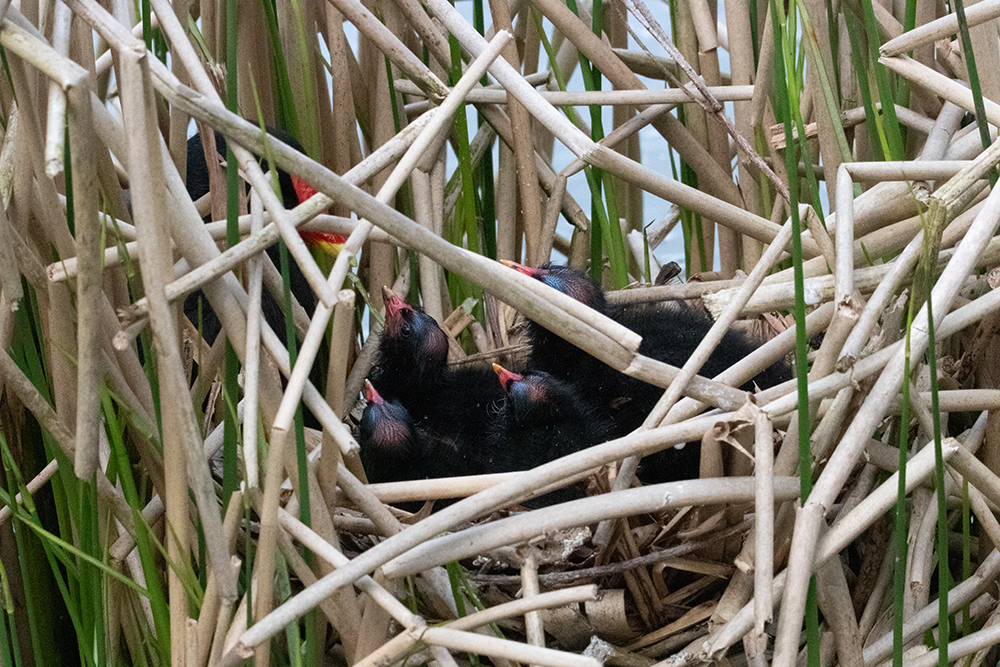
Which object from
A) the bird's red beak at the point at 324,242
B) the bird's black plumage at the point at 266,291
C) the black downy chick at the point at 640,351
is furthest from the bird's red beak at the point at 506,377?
the bird's red beak at the point at 324,242

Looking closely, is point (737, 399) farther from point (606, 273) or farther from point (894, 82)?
point (606, 273)

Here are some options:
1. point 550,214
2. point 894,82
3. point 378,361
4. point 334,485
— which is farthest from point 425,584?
point 894,82

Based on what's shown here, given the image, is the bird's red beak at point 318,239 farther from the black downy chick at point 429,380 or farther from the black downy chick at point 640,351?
the black downy chick at point 640,351

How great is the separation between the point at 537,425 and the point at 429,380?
0.19 meters

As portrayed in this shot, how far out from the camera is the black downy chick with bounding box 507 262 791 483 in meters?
1.05

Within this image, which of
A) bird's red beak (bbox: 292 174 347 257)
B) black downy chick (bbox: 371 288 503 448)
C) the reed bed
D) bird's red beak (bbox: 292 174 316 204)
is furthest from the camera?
bird's red beak (bbox: 292 174 316 204)

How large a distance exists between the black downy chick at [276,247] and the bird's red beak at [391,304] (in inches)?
4.4

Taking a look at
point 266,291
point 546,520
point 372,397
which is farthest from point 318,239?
point 546,520

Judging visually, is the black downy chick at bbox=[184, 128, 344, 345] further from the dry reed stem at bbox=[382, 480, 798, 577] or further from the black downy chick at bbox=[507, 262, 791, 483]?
the dry reed stem at bbox=[382, 480, 798, 577]

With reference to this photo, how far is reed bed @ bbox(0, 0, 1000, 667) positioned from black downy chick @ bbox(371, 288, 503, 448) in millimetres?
121

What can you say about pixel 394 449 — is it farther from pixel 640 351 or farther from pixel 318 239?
pixel 318 239

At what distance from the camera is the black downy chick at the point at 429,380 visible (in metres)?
1.11

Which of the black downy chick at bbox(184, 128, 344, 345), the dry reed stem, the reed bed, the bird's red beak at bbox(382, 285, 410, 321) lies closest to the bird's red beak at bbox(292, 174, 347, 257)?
the black downy chick at bbox(184, 128, 344, 345)

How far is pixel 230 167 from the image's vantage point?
60 cm
